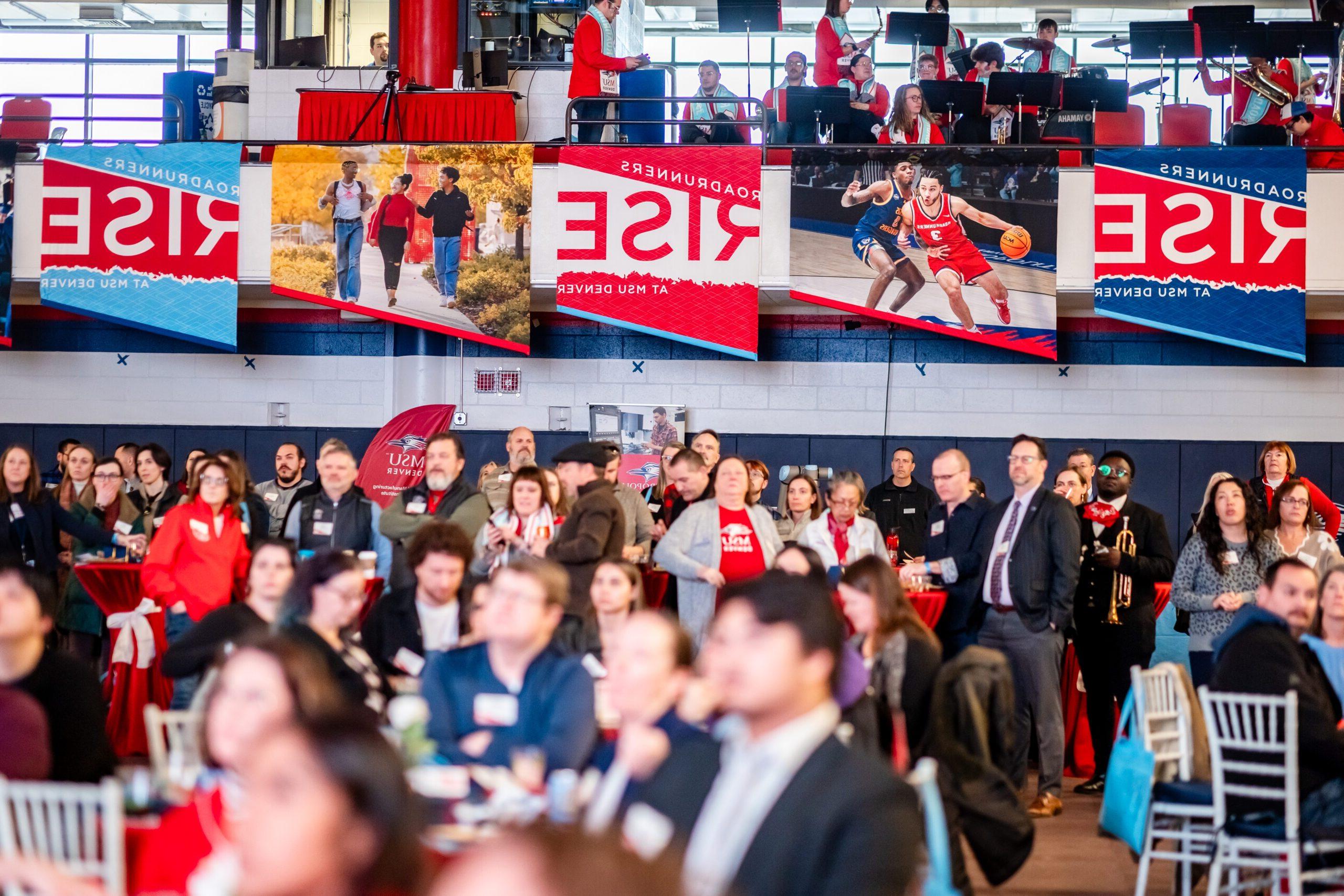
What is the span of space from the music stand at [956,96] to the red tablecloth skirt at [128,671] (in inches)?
255

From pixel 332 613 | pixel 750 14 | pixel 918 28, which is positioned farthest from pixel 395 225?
pixel 332 613

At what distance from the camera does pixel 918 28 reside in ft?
35.5

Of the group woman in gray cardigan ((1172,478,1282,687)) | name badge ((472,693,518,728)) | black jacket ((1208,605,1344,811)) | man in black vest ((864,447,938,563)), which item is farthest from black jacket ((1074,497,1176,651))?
name badge ((472,693,518,728))

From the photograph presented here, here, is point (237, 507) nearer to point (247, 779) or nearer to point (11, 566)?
point (11, 566)

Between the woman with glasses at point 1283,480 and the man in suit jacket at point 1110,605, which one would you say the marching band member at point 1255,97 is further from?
the man in suit jacket at point 1110,605

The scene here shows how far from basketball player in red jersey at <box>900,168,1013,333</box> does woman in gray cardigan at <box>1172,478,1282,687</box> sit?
383cm

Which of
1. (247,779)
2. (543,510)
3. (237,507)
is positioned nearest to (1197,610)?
(543,510)

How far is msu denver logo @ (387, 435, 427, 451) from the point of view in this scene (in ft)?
36.9

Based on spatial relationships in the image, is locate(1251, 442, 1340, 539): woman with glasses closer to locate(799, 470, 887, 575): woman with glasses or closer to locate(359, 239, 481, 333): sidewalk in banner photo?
locate(799, 470, 887, 575): woman with glasses

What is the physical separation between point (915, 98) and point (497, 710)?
8.27 m

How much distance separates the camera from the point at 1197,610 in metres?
6.66

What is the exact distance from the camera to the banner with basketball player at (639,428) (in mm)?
11812

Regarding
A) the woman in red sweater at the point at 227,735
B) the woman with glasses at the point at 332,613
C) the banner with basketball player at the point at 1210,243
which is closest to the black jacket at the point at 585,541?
the woman with glasses at the point at 332,613

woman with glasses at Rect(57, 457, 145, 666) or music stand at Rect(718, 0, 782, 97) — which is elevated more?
music stand at Rect(718, 0, 782, 97)
